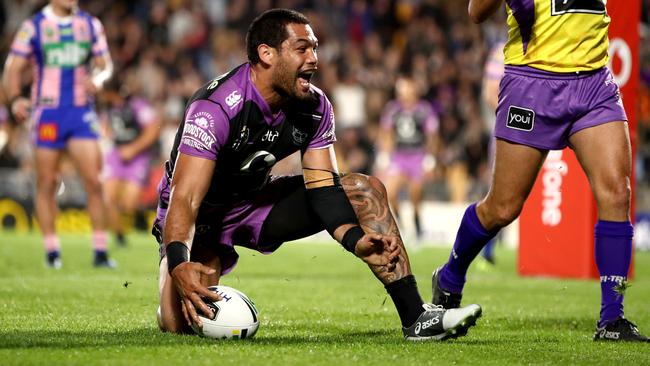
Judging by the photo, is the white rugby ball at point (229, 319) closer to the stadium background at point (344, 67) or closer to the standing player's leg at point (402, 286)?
the standing player's leg at point (402, 286)

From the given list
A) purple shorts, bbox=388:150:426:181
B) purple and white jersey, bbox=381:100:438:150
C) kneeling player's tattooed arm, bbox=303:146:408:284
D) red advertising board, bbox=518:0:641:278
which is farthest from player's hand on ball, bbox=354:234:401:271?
purple and white jersey, bbox=381:100:438:150

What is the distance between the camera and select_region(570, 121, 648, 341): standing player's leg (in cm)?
543

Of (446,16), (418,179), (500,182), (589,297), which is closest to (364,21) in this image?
(446,16)

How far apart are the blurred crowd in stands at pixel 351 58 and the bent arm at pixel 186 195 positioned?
12.9 m

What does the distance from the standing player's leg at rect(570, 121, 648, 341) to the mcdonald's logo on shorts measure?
20.7 ft

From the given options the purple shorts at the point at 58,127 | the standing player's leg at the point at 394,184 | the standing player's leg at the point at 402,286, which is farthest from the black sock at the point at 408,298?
the standing player's leg at the point at 394,184

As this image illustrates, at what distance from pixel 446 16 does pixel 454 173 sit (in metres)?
3.78

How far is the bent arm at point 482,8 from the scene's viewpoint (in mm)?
5574

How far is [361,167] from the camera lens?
18.8 metres

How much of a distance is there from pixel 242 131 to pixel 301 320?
1478mm

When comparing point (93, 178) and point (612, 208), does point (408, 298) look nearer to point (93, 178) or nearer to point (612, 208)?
point (612, 208)

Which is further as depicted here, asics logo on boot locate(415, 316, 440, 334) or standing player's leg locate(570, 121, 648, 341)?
standing player's leg locate(570, 121, 648, 341)

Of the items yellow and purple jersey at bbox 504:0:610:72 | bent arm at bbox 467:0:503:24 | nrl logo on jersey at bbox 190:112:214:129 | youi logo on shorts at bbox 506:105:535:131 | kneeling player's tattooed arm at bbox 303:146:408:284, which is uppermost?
bent arm at bbox 467:0:503:24

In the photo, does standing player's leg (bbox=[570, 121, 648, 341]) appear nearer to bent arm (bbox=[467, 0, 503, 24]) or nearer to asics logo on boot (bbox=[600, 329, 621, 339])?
asics logo on boot (bbox=[600, 329, 621, 339])
